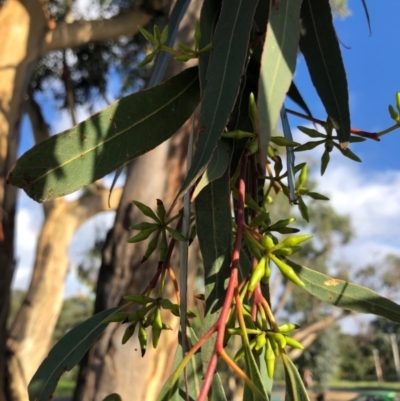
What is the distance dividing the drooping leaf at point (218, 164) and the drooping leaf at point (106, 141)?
11 cm

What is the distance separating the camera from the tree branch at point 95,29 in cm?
353

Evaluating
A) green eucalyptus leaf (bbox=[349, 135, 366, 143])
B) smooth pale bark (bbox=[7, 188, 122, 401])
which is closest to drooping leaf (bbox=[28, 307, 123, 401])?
green eucalyptus leaf (bbox=[349, 135, 366, 143])

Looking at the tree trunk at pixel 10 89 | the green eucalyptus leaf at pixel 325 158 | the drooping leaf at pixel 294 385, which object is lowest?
the drooping leaf at pixel 294 385

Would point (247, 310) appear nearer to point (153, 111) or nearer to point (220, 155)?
point (220, 155)

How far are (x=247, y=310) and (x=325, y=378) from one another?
54.6 feet

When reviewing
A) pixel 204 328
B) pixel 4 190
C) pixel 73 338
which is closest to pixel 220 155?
pixel 204 328

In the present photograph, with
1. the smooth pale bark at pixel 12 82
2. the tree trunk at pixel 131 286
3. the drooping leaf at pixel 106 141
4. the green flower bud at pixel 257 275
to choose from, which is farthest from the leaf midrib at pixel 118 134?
the smooth pale bark at pixel 12 82

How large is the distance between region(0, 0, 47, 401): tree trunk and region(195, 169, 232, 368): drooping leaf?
6.89ft

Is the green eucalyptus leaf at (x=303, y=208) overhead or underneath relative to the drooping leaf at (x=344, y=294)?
overhead

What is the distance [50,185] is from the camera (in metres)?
0.55

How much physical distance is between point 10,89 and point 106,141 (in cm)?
248

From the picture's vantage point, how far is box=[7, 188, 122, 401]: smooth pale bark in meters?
3.30

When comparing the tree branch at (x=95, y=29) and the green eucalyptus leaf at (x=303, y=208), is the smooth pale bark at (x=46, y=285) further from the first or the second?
the green eucalyptus leaf at (x=303, y=208)

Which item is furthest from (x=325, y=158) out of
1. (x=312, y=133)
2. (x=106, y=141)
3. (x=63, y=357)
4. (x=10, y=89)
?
(x=10, y=89)
